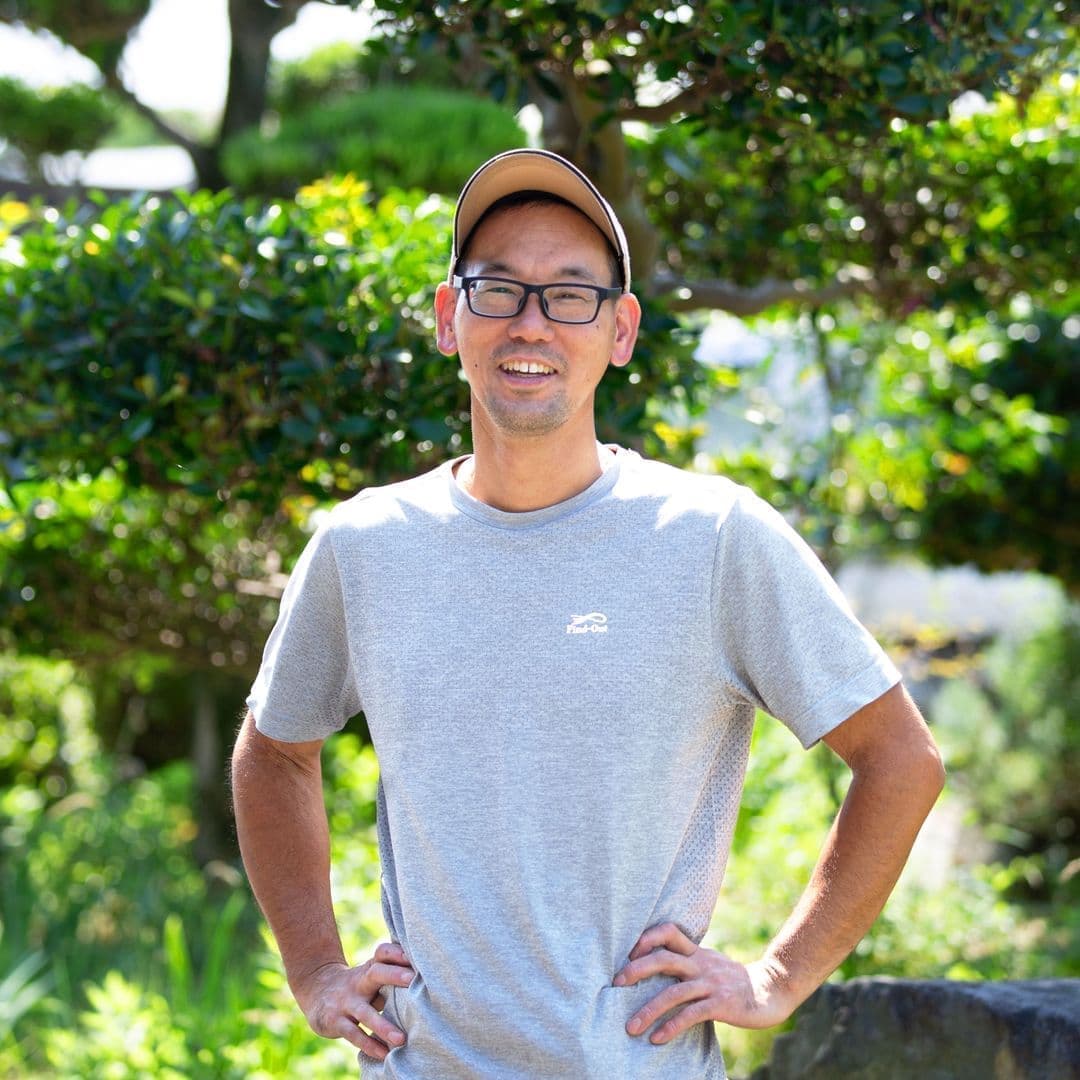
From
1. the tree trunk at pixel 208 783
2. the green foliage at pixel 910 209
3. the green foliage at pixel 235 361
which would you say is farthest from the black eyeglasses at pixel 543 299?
the tree trunk at pixel 208 783

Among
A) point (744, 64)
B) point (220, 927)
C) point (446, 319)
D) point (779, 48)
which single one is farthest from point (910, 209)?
point (220, 927)

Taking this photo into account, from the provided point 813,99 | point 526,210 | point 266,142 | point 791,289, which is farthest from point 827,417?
point 266,142

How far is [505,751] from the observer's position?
167cm

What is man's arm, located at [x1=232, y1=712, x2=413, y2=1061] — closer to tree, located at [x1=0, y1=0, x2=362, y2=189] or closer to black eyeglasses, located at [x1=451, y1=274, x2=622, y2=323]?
black eyeglasses, located at [x1=451, y1=274, x2=622, y2=323]

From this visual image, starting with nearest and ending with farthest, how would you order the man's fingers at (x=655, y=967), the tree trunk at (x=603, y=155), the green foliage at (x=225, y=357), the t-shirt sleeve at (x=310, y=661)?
the man's fingers at (x=655, y=967) < the t-shirt sleeve at (x=310, y=661) < the green foliage at (x=225, y=357) < the tree trunk at (x=603, y=155)

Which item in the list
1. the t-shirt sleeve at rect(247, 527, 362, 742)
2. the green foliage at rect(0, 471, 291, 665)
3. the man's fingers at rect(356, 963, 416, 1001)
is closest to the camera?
the man's fingers at rect(356, 963, 416, 1001)

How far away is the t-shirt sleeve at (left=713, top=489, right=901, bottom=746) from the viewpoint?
5.45ft

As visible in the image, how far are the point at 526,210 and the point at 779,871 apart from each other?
3.34 meters

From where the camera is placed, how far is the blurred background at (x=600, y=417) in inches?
111

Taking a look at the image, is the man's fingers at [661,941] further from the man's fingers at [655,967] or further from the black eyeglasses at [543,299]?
the black eyeglasses at [543,299]

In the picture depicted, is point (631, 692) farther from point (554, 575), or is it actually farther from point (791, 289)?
point (791, 289)

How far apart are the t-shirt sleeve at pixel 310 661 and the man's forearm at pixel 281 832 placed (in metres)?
0.07

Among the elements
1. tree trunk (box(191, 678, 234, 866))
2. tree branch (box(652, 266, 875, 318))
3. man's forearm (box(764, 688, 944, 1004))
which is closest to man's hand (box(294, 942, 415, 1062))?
man's forearm (box(764, 688, 944, 1004))

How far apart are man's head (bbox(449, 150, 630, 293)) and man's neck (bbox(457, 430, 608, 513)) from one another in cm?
24
